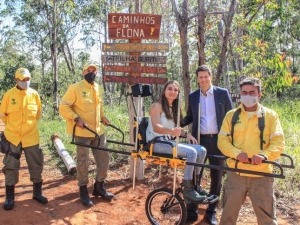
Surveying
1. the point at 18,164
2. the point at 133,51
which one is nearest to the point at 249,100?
the point at 133,51

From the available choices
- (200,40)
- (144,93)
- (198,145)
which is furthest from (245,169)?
(200,40)

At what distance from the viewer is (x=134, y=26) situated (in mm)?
6391

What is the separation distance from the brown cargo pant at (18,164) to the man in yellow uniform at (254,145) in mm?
2914

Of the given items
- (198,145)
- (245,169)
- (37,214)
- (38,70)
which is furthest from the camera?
(38,70)

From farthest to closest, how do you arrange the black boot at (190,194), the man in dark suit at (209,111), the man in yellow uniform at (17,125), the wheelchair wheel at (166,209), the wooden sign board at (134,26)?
the wooden sign board at (134,26)
the man in yellow uniform at (17,125)
the man in dark suit at (209,111)
the wheelchair wheel at (166,209)
the black boot at (190,194)

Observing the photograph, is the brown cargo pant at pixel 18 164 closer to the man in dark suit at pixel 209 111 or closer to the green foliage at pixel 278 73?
the man in dark suit at pixel 209 111

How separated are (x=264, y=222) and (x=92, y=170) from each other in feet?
14.2

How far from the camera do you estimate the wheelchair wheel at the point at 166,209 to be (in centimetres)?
465

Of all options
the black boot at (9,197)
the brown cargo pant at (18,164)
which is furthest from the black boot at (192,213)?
the black boot at (9,197)

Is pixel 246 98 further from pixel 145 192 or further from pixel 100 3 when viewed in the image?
pixel 100 3

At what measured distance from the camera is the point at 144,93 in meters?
4.94

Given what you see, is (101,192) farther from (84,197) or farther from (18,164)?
(18,164)

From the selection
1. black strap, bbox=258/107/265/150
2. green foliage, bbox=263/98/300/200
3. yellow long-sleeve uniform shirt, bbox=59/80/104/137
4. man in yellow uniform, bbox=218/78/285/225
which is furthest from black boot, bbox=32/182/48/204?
green foliage, bbox=263/98/300/200

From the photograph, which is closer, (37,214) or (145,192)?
(37,214)
